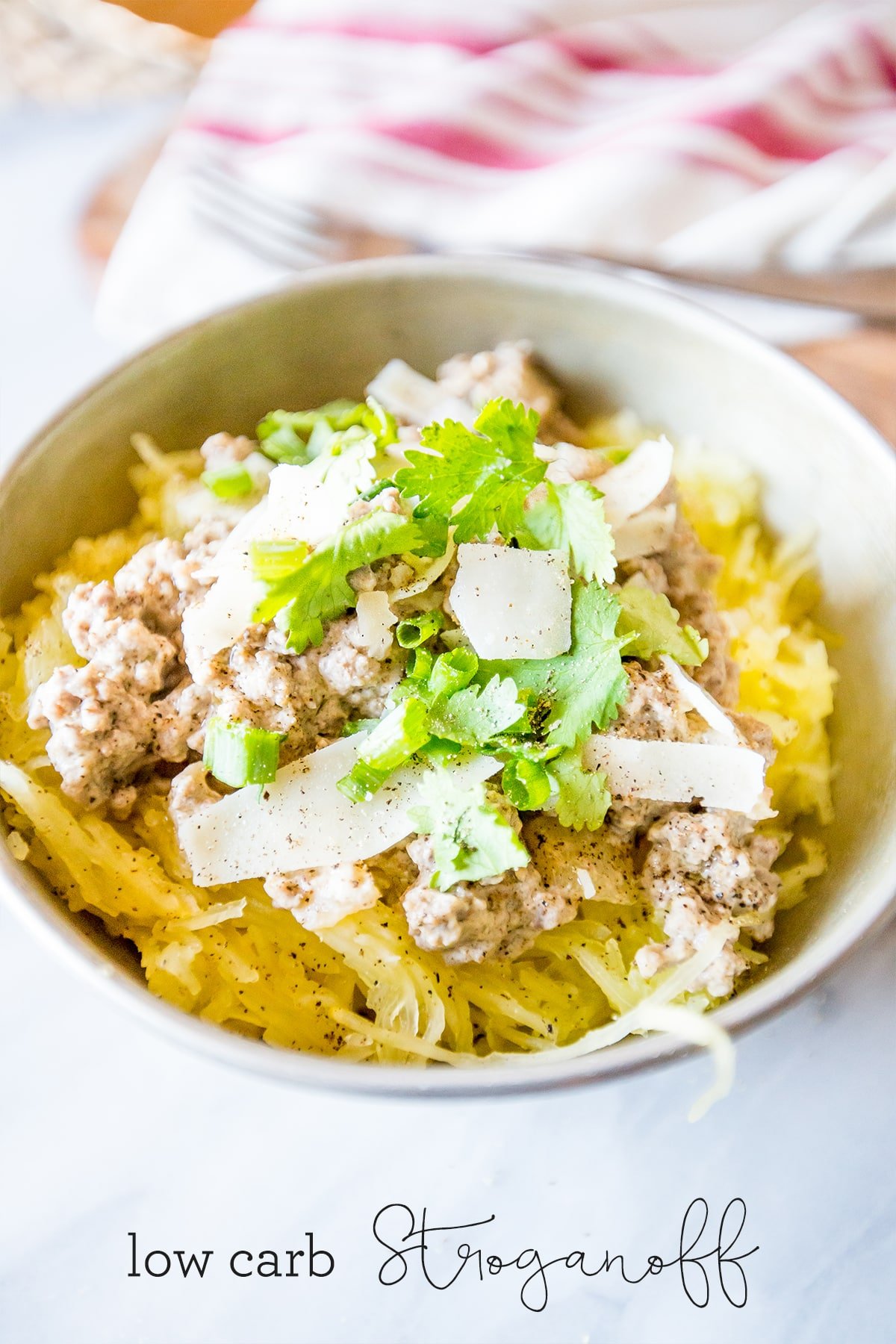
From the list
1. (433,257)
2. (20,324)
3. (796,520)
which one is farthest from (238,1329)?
(20,324)

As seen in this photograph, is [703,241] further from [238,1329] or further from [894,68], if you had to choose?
[238,1329]

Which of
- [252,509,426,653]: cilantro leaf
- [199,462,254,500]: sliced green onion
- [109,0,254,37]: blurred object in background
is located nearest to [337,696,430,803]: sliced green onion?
[252,509,426,653]: cilantro leaf

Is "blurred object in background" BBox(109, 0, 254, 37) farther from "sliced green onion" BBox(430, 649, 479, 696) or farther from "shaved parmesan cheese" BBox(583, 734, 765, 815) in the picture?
"shaved parmesan cheese" BBox(583, 734, 765, 815)

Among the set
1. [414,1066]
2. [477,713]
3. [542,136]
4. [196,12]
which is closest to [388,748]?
[477,713]

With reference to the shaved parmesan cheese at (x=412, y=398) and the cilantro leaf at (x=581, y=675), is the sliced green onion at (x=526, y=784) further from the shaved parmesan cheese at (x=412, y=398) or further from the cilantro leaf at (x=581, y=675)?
the shaved parmesan cheese at (x=412, y=398)

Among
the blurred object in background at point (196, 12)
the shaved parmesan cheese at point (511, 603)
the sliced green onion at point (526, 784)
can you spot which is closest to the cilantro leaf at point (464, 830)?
the sliced green onion at point (526, 784)
